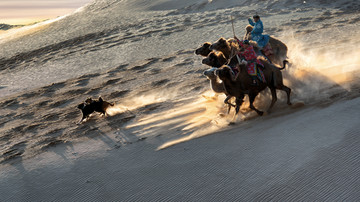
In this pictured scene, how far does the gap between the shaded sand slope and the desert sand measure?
2 centimetres

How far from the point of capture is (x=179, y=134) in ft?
26.1

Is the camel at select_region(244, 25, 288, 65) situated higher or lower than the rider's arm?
lower

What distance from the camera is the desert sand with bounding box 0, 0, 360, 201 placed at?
5.83 meters

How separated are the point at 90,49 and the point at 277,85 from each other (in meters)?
16.2

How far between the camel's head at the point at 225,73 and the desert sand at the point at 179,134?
1.06m

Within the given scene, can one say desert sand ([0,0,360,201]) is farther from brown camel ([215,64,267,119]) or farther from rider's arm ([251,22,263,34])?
rider's arm ([251,22,263,34])

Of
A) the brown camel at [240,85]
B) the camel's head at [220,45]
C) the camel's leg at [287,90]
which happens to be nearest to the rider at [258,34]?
the camel's head at [220,45]

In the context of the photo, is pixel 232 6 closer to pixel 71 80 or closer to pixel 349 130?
pixel 71 80

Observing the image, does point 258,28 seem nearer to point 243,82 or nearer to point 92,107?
point 243,82

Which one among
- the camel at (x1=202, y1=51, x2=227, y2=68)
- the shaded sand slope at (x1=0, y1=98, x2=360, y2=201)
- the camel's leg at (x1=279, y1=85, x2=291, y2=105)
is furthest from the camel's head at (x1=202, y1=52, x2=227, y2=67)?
the shaded sand slope at (x1=0, y1=98, x2=360, y2=201)

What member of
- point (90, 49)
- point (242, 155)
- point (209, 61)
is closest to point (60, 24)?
point (90, 49)

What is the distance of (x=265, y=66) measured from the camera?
8.08m

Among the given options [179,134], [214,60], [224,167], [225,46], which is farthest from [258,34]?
[224,167]

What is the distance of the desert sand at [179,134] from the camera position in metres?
5.83
